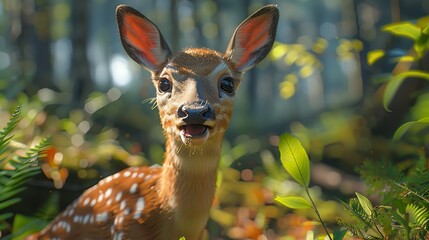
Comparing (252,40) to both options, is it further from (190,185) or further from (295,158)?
(295,158)

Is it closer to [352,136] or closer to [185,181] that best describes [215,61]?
[185,181]

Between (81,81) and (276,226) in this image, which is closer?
(276,226)

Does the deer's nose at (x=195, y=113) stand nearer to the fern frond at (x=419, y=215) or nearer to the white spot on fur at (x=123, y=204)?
the white spot on fur at (x=123, y=204)

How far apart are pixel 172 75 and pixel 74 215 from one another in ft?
2.83

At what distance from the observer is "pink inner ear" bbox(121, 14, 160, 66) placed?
2.76 meters

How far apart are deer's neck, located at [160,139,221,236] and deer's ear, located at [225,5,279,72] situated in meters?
0.51

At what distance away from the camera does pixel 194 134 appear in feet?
7.41

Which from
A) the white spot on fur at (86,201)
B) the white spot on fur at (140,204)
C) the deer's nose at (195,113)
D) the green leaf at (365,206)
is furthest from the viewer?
the white spot on fur at (86,201)

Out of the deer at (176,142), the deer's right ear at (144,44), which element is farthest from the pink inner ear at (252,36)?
the deer's right ear at (144,44)

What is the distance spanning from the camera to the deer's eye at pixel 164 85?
2.61m

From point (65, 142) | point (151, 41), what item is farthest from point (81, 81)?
point (151, 41)

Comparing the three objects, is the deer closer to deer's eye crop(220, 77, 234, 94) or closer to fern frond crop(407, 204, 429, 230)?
deer's eye crop(220, 77, 234, 94)

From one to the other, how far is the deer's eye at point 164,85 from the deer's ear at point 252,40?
14.7 inches

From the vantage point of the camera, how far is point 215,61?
2.64 metres
